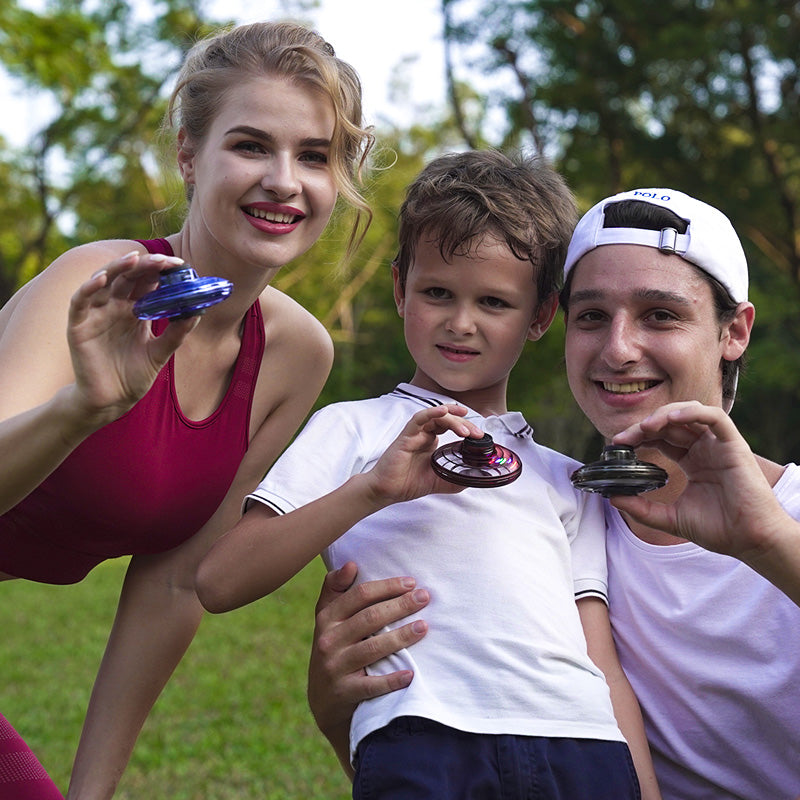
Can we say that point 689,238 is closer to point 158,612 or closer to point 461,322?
point 461,322

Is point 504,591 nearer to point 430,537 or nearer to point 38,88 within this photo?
point 430,537

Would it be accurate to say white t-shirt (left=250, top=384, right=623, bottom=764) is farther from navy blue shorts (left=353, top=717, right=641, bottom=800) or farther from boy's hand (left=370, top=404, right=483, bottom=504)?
boy's hand (left=370, top=404, right=483, bottom=504)

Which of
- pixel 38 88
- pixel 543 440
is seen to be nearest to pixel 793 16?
pixel 543 440

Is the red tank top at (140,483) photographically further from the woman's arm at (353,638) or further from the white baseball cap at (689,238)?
the white baseball cap at (689,238)

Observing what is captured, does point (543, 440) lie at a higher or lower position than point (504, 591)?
lower

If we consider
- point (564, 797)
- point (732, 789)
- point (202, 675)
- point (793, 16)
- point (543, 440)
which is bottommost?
point (543, 440)

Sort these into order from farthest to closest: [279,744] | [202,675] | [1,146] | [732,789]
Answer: [1,146]
[202,675]
[279,744]
[732,789]

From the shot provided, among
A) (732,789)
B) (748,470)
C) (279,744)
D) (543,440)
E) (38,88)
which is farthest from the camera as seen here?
(543,440)

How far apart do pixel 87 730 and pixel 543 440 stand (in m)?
22.5

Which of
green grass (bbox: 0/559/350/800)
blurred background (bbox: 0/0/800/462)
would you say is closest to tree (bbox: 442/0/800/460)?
blurred background (bbox: 0/0/800/462)

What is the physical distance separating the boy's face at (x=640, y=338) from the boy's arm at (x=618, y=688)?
1.84 ft

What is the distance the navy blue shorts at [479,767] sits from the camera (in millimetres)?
2818

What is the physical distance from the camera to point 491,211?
3.48m

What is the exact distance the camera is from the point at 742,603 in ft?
10.5
